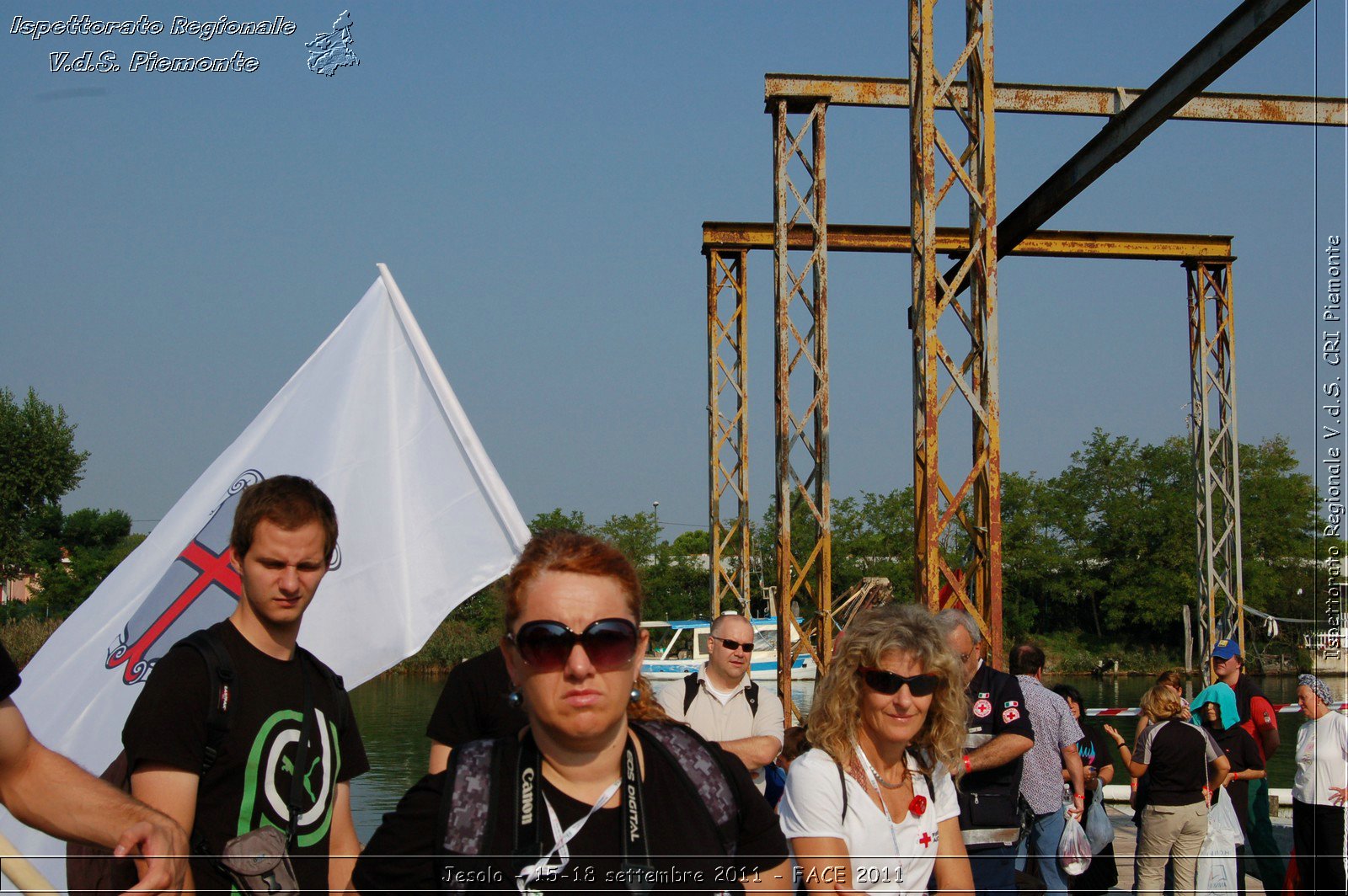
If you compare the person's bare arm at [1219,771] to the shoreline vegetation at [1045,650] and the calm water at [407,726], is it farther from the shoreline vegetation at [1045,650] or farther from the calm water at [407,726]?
the shoreline vegetation at [1045,650]

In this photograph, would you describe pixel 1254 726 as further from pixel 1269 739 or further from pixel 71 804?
pixel 71 804

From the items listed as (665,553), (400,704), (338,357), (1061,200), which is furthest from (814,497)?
(665,553)

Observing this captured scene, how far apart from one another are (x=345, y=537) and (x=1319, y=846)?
277 inches

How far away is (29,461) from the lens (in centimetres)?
4825

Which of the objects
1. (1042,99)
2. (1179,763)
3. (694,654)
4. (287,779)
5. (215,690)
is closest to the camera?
(215,690)

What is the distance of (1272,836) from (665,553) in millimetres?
53766

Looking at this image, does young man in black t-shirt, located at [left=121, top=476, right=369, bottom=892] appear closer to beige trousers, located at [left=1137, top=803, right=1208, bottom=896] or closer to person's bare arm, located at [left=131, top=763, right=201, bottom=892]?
person's bare arm, located at [left=131, top=763, right=201, bottom=892]

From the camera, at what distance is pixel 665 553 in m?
63.3

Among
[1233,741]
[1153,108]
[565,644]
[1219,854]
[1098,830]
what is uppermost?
[1153,108]

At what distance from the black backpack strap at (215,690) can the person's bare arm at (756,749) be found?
2547 millimetres

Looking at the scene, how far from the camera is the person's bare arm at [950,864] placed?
3.50 metres

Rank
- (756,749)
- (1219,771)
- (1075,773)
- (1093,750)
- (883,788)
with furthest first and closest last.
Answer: (1093,750)
(1219,771)
(1075,773)
(756,749)
(883,788)

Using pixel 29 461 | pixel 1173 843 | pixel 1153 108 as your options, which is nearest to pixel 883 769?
pixel 1173 843

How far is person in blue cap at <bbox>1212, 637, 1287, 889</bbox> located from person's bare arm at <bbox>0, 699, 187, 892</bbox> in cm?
878
